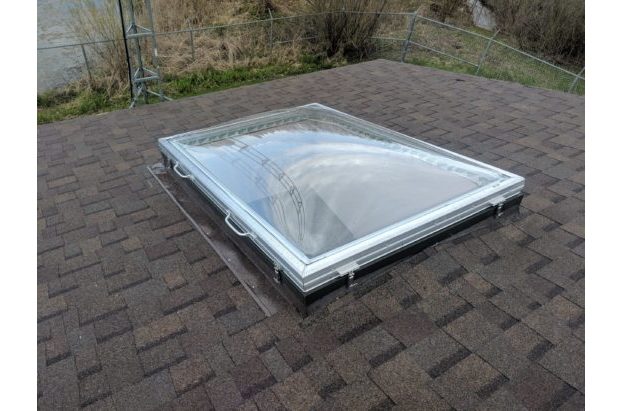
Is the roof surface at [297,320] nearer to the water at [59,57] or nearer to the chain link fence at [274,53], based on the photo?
the water at [59,57]

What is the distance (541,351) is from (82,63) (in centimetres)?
776

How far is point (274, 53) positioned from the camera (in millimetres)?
8203

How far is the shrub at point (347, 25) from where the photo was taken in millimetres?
7770

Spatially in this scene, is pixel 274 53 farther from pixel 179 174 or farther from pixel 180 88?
pixel 179 174

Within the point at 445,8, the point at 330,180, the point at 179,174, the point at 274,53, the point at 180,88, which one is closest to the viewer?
the point at 330,180

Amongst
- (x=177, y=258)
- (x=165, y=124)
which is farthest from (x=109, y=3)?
(x=177, y=258)

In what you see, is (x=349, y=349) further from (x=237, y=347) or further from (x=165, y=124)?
(x=165, y=124)

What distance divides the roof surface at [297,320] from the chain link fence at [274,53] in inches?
203

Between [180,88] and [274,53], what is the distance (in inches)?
88.5

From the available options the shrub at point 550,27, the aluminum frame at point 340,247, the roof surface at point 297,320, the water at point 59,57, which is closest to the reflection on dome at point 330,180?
the aluminum frame at point 340,247

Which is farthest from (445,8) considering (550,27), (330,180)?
(330,180)

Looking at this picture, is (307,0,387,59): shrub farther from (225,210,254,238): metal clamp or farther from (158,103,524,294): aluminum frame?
(225,210,254,238): metal clamp

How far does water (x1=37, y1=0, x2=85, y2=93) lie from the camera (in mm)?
6844

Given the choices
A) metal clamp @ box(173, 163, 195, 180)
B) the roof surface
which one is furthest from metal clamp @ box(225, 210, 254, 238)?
metal clamp @ box(173, 163, 195, 180)
